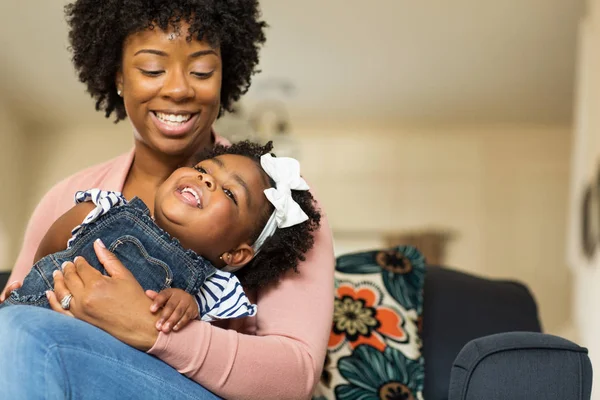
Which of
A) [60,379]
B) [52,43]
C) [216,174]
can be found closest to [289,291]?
[216,174]

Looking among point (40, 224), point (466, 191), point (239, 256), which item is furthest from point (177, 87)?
point (466, 191)

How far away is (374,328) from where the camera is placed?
6.57 feet

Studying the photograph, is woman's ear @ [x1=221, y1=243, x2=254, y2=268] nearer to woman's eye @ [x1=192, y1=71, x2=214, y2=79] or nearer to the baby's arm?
the baby's arm

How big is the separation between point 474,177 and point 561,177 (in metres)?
0.86

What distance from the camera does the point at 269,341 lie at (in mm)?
1299

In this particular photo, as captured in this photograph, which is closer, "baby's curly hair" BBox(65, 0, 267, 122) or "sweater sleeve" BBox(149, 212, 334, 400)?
"sweater sleeve" BBox(149, 212, 334, 400)

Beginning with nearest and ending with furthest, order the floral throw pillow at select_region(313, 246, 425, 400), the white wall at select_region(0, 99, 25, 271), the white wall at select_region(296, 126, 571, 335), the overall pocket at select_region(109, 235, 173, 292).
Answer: the overall pocket at select_region(109, 235, 173, 292) < the floral throw pillow at select_region(313, 246, 425, 400) < the white wall at select_region(0, 99, 25, 271) < the white wall at select_region(296, 126, 571, 335)

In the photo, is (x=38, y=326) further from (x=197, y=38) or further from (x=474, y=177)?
(x=474, y=177)

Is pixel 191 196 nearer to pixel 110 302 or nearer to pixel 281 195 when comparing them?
pixel 281 195

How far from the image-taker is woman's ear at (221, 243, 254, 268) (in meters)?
1.40

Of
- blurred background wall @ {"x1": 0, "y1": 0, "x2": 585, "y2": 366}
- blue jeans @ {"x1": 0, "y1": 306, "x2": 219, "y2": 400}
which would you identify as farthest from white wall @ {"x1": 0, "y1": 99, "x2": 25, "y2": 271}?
blue jeans @ {"x1": 0, "y1": 306, "x2": 219, "y2": 400}

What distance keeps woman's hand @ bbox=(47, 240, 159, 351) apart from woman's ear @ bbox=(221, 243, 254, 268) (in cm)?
23

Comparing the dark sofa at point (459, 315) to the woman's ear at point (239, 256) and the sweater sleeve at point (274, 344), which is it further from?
the woman's ear at point (239, 256)

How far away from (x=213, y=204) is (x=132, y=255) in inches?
6.5
